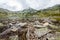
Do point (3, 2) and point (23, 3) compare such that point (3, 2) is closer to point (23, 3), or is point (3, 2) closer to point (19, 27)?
point (23, 3)

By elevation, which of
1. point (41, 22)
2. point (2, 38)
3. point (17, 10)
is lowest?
point (2, 38)

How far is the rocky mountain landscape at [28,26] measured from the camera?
5.32m

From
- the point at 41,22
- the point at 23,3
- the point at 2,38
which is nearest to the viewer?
the point at 2,38

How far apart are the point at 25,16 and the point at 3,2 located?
1045mm

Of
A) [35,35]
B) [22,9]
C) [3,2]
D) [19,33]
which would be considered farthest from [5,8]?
[35,35]

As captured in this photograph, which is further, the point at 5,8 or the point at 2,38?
the point at 5,8

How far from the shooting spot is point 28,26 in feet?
17.9

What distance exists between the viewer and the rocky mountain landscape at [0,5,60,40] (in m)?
5.32

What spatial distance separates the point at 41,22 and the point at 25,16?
65 centimetres

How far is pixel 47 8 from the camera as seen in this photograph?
20.5 ft

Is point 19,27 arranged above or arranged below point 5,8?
below

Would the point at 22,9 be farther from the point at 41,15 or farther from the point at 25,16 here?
the point at 41,15

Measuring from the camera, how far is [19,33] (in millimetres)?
5336

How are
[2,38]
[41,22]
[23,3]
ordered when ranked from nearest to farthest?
[2,38], [41,22], [23,3]
